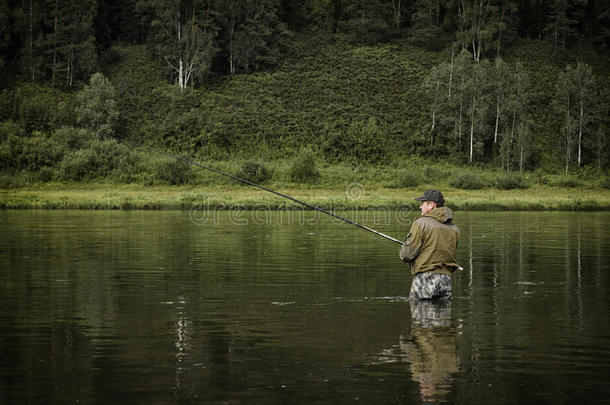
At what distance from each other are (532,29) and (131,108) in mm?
54526

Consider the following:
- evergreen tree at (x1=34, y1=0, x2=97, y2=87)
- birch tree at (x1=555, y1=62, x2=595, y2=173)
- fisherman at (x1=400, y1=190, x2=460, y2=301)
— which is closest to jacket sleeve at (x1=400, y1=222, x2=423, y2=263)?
fisherman at (x1=400, y1=190, x2=460, y2=301)

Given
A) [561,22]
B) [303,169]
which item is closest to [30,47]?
[303,169]

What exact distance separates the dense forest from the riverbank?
3419 mm

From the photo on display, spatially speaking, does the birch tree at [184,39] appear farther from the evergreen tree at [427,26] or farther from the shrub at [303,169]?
the shrub at [303,169]

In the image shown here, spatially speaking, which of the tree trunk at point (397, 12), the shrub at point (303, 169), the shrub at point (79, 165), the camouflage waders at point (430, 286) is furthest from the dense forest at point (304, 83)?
the camouflage waders at point (430, 286)

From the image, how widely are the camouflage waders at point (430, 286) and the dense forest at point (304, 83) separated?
42.1 meters

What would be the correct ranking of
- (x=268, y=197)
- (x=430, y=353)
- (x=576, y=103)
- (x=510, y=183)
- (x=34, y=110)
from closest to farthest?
(x=430, y=353) < (x=268, y=197) < (x=510, y=183) < (x=34, y=110) < (x=576, y=103)

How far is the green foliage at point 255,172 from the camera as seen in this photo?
55812mm

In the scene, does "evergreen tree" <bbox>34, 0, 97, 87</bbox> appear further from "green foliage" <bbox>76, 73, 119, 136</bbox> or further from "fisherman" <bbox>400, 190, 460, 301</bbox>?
"fisherman" <bbox>400, 190, 460, 301</bbox>

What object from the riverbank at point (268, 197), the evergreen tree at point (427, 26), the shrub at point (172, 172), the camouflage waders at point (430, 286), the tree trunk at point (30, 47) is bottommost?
the camouflage waders at point (430, 286)

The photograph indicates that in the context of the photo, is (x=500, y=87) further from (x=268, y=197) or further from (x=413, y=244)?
(x=413, y=244)

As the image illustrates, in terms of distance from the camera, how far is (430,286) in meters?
13.0

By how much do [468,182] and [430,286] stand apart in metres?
44.2

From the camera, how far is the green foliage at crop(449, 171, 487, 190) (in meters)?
55.9
